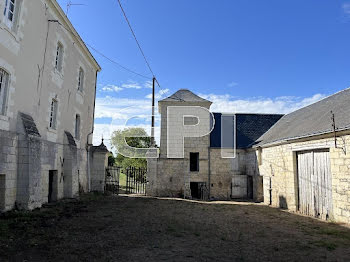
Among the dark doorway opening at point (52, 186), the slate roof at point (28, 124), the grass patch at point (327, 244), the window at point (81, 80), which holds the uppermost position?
the window at point (81, 80)

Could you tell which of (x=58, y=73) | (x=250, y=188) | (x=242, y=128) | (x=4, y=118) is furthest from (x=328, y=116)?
(x=4, y=118)

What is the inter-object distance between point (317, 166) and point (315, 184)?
0.66 m

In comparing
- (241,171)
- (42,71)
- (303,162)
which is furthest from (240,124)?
(42,71)

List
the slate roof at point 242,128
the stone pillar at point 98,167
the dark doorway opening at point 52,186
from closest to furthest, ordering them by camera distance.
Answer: the dark doorway opening at point 52,186
the stone pillar at point 98,167
the slate roof at point 242,128

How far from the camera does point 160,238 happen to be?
5566mm

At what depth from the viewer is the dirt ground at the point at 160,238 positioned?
442cm

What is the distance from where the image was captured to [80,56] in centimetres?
1266

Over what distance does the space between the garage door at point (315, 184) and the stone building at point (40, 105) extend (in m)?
9.03

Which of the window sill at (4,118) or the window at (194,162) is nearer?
the window sill at (4,118)

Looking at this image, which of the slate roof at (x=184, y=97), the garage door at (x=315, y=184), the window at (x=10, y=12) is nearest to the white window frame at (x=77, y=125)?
the slate roof at (x=184, y=97)

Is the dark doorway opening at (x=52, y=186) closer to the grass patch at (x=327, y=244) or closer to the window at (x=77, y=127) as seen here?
the window at (x=77, y=127)

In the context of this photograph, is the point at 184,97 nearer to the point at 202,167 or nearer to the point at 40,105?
the point at 202,167

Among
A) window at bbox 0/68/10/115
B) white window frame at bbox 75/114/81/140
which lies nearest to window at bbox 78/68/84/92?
white window frame at bbox 75/114/81/140

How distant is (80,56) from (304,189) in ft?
37.7
